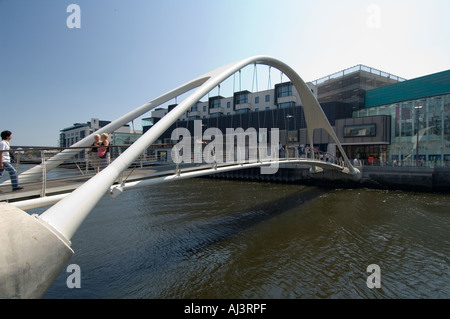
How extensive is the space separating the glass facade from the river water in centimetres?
1506

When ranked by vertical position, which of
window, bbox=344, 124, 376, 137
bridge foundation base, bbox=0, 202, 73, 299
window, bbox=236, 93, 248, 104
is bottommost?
bridge foundation base, bbox=0, 202, 73, 299

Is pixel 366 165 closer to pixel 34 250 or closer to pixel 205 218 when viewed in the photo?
pixel 205 218

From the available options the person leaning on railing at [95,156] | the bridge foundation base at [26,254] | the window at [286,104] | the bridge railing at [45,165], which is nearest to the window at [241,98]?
the window at [286,104]

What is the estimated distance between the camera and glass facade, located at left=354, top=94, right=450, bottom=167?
938 inches

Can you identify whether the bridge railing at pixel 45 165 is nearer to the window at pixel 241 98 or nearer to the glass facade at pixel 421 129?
the glass facade at pixel 421 129

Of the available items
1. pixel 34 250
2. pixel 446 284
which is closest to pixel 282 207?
pixel 446 284

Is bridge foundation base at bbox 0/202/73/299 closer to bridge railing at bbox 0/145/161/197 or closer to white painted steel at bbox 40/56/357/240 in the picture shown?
white painted steel at bbox 40/56/357/240

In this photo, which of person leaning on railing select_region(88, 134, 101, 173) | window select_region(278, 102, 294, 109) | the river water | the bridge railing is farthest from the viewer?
window select_region(278, 102, 294, 109)

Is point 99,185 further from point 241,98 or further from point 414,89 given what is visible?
point 241,98

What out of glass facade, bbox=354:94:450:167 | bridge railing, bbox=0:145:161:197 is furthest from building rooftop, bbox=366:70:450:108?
bridge railing, bbox=0:145:161:197
